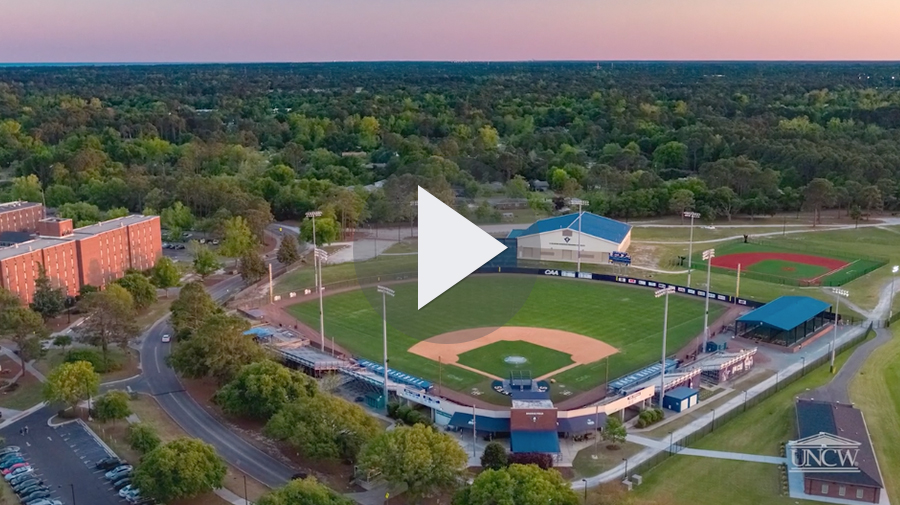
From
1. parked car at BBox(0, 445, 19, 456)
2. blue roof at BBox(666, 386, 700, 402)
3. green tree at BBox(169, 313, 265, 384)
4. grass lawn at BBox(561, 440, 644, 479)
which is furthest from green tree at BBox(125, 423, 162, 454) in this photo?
blue roof at BBox(666, 386, 700, 402)

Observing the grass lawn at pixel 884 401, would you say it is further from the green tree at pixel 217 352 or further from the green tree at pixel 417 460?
the green tree at pixel 217 352

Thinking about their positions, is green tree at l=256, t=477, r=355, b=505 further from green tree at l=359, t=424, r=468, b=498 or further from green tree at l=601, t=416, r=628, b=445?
green tree at l=601, t=416, r=628, b=445

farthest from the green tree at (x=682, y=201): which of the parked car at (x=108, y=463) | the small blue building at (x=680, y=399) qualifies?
the parked car at (x=108, y=463)

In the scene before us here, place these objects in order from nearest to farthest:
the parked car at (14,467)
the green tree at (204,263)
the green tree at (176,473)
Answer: the green tree at (176,473), the parked car at (14,467), the green tree at (204,263)

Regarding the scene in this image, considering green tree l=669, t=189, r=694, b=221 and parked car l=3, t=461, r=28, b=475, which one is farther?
green tree l=669, t=189, r=694, b=221

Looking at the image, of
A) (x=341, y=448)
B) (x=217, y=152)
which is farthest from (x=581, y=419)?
(x=217, y=152)

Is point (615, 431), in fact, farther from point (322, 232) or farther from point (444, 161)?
point (444, 161)
